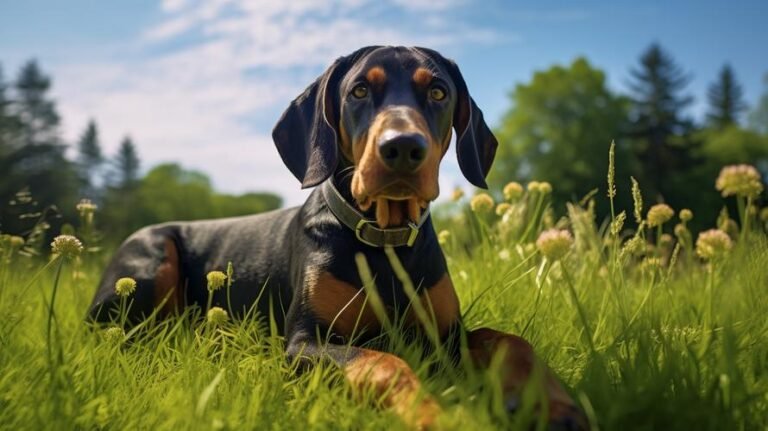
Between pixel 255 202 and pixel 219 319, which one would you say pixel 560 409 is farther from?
pixel 255 202

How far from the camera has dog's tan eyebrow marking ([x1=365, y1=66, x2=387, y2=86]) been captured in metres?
3.20

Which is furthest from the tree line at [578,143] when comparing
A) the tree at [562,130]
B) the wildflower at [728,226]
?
the wildflower at [728,226]

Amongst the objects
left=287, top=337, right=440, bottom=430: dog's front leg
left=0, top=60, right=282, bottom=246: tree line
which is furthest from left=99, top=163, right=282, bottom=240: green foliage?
left=287, top=337, right=440, bottom=430: dog's front leg

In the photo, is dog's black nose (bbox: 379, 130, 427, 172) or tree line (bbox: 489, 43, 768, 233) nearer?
dog's black nose (bbox: 379, 130, 427, 172)

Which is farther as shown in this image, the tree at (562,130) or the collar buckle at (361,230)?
the tree at (562,130)

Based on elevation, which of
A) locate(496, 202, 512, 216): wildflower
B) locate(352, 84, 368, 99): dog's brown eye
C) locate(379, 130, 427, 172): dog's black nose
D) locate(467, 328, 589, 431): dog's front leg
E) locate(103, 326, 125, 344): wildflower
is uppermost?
locate(352, 84, 368, 99): dog's brown eye

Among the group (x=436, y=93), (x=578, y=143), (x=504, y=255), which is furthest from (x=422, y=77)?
(x=578, y=143)

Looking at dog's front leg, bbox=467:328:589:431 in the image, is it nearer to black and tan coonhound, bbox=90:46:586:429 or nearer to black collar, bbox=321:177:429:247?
black and tan coonhound, bbox=90:46:586:429

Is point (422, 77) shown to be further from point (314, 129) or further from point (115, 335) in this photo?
point (115, 335)

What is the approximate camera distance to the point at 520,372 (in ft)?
8.14

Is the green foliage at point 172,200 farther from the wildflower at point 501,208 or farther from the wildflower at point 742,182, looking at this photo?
the wildflower at point 742,182

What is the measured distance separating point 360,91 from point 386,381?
151 centimetres

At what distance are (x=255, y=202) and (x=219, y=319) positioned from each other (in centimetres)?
5648

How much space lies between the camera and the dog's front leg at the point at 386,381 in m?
2.08
